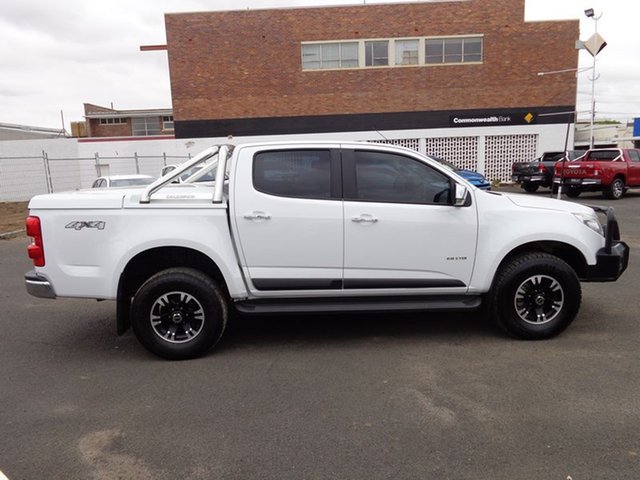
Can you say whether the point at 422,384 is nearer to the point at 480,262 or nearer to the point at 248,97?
the point at 480,262

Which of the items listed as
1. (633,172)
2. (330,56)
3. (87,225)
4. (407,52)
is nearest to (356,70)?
(330,56)

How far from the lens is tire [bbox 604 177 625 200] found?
19516mm

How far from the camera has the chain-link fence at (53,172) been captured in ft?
87.6

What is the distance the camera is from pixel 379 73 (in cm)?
3123

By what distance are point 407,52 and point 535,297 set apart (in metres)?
28.9

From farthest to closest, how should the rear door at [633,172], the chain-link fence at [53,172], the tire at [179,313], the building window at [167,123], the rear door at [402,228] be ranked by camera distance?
the building window at [167,123]
the chain-link fence at [53,172]
the rear door at [633,172]
the rear door at [402,228]
the tire at [179,313]

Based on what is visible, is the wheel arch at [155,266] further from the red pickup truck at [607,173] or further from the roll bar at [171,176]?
the red pickup truck at [607,173]

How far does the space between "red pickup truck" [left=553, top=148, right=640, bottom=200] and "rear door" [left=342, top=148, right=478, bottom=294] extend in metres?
16.0

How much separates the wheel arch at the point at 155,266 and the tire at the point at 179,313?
190 mm

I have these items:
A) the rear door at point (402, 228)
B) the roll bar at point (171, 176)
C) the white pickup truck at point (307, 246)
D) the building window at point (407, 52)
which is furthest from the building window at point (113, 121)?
the rear door at point (402, 228)

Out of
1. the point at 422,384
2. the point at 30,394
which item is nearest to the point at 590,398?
the point at 422,384

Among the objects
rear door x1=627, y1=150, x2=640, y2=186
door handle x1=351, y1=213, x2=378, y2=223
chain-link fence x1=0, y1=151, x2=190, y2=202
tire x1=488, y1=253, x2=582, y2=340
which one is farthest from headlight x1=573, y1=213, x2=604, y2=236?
chain-link fence x1=0, y1=151, x2=190, y2=202

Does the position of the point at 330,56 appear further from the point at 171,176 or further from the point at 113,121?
the point at 113,121

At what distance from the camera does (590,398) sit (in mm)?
3873
